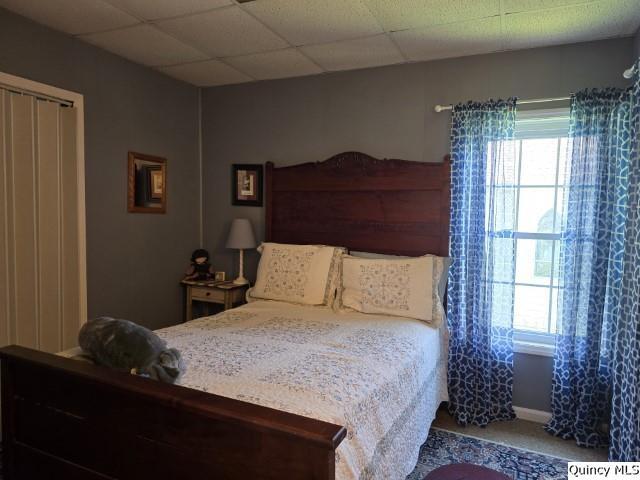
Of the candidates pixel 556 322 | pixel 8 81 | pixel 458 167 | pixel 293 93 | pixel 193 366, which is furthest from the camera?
pixel 293 93

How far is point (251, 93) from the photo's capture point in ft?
12.1

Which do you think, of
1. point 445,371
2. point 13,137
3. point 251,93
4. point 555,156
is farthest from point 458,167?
point 13,137

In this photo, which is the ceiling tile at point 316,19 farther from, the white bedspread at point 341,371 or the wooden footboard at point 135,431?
the wooden footboard at point 135,431

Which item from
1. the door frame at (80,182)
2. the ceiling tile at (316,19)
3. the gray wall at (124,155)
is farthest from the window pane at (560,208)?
the door frame at (80,182)

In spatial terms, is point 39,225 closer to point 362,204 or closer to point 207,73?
point 207,73

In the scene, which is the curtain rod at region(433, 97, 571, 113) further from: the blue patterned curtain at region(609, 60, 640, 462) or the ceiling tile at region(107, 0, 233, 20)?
the ceiling tile at region(107, 0, 233, 20)

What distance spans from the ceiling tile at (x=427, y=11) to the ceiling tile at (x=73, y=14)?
143 cm

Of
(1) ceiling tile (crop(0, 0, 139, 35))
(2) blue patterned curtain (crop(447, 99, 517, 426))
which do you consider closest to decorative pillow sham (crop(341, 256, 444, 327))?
(2) blue patterned curtain (crop(447, 99, 517, 426))

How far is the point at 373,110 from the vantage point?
3.23 m

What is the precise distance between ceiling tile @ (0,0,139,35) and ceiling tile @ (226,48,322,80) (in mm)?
828

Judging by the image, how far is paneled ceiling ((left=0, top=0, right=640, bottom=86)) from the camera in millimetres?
2277

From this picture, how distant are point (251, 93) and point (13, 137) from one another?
5.96 feet

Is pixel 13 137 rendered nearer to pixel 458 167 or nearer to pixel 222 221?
pixel 222 221

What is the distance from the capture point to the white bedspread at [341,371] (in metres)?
1.54
